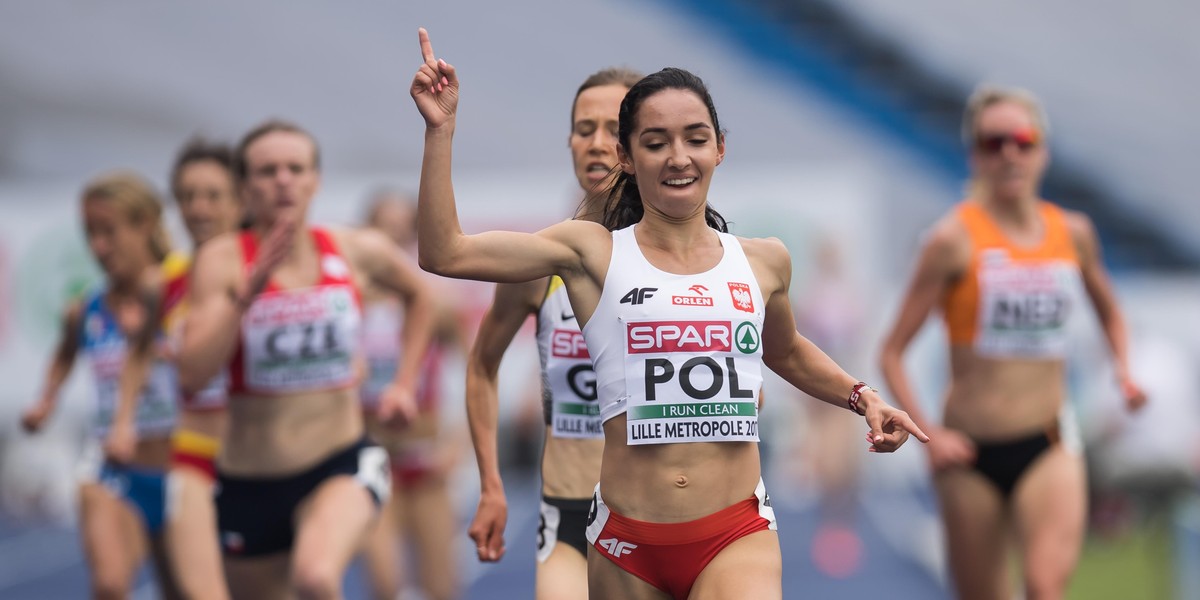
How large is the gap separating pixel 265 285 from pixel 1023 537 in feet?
11.3

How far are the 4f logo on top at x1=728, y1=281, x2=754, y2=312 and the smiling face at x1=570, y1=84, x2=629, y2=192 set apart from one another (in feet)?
3.79

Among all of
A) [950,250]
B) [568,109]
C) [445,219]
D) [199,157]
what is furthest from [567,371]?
[568,109]

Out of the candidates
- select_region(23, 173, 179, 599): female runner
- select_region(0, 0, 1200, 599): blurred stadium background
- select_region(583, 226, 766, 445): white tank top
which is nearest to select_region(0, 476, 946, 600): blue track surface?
select_region(0, 0, 1200, 599): blurred stadium background

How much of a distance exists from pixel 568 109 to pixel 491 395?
18.6 metres

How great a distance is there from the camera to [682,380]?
160 inches

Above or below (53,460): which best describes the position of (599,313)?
above

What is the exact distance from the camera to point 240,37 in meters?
23.8

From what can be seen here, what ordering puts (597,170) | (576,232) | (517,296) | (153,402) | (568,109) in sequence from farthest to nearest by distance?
(568,109) → (153,402) → (597,170) → (517,296) → (576,232)

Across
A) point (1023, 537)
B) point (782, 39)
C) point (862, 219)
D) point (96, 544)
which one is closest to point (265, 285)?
point (96, 544)

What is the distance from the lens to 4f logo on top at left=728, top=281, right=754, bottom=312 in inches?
163

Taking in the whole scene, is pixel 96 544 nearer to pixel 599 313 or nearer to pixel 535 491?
pixel 599 313

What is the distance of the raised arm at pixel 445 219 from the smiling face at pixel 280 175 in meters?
2.53

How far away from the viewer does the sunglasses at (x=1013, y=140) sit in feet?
22.8

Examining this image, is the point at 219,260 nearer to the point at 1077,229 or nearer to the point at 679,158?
the point at 679,158
